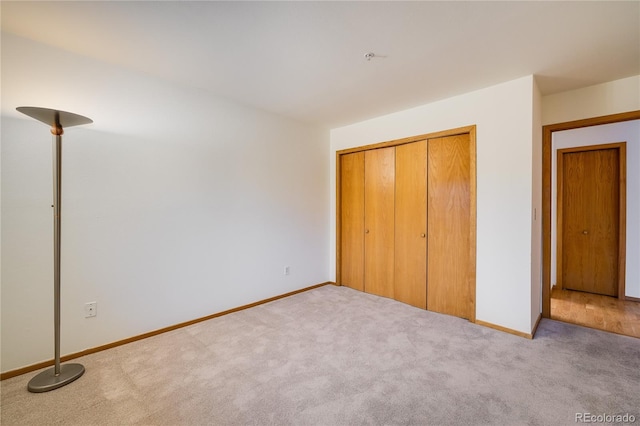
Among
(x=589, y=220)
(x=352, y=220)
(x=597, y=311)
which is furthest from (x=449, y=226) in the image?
(x=589, y=220)

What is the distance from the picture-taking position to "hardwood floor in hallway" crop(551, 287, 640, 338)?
2.75 meters

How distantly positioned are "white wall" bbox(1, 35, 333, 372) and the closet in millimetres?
1042

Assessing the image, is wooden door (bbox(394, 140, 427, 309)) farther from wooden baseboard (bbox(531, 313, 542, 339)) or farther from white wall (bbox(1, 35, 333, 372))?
white wall (bbox(1, 35, 333, 372))

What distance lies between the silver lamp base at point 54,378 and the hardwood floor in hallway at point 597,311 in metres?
4.47

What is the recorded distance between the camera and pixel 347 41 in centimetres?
194

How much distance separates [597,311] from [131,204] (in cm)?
517

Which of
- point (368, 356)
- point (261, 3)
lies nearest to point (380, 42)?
point (261, 3)

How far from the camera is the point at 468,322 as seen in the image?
281 centimetres

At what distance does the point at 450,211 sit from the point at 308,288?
86.3 inches

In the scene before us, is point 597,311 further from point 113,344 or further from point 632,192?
point 113,344

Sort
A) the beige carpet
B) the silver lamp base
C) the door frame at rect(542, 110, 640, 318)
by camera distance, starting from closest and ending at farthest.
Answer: the beige carpet → the silver lamp base → the door frame at rect(542, 110, 640, 318)

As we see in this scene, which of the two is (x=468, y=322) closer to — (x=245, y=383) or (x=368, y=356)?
(x=368, y=356)

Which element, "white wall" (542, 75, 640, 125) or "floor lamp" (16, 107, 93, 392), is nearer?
"floor lamp" (16, 107, 93, 392)

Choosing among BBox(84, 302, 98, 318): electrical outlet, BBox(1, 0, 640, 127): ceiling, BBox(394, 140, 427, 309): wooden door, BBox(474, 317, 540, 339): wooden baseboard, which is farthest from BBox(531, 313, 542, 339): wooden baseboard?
BBox(84, 302, 98, 318): electrical outlet
